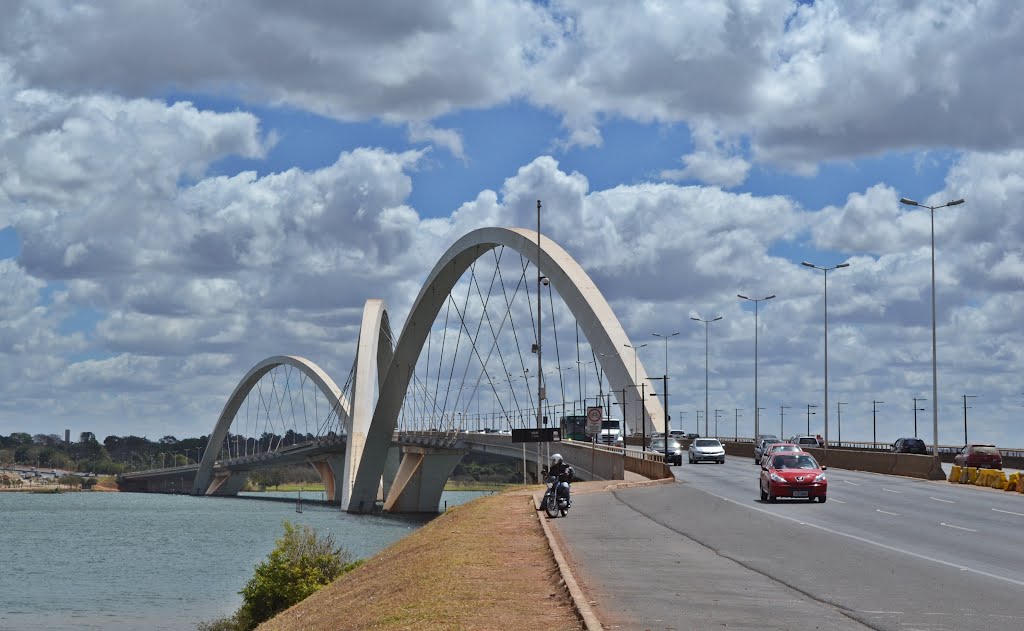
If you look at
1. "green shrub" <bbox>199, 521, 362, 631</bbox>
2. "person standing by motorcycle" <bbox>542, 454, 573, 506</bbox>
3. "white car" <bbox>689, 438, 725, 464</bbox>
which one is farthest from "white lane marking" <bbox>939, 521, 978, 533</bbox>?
"white car" <bbox>689, 438, 725, 464</bbox>

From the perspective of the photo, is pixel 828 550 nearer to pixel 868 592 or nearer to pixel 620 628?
pixel 868 592

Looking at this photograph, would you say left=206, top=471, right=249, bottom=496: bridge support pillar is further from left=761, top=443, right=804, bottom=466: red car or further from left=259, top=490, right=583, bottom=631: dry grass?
left=259, top=490, right=583, bottom=631: dry grass

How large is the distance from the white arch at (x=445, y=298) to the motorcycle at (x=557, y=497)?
44.5 metres

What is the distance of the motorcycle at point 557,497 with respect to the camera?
31.8 metres

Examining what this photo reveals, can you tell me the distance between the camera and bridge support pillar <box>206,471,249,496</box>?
6850 inches

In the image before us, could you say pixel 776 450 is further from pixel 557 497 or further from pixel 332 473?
pixel 332 473

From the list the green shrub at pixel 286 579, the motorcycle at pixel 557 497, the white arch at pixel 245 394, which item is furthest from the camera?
the white arch at pixel 245 394

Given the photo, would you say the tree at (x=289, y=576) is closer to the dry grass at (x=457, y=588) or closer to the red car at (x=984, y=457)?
the dry grass at (x=457, y=588)

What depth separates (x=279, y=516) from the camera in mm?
121000

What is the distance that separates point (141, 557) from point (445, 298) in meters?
38.8

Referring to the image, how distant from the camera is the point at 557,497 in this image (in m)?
31.9

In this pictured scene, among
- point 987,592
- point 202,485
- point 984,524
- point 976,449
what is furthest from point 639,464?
point 202,485

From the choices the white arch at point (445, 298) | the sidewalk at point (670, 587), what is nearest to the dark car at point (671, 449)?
the white arch at point (445, 298)

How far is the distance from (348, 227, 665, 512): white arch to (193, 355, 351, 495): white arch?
86.2ft
